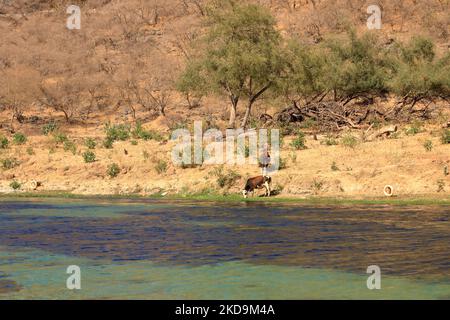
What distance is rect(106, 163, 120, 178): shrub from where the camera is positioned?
120 feet

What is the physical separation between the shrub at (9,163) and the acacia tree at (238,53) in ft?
37.9

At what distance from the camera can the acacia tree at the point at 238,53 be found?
1655 inches

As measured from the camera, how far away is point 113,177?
36.5 m

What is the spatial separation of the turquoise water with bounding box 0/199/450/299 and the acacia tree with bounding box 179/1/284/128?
16.2 metres

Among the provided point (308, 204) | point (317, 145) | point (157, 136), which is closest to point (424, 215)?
point (308, 204)

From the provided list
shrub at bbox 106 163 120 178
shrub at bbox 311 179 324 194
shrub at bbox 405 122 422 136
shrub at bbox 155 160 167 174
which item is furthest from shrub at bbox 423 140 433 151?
shrub at bbox 106 163 120 178

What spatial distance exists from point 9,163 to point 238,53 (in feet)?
46.3

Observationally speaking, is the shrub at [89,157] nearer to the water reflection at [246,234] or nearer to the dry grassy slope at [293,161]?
the dry grassy slope at [293,161]

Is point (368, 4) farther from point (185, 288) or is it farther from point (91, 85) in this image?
point (185, 288)

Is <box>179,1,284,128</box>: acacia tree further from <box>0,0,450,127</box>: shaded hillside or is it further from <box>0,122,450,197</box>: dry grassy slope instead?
<box>0,0,450,127</box>: shaded hillside

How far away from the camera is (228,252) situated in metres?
17.5

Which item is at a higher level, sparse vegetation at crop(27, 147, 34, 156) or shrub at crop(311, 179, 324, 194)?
sparse vegetation at crop(27, 147, 34, 156)

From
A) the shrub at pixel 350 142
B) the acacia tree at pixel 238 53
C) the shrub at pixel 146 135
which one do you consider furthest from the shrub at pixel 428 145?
the shrub at pixel 146 135

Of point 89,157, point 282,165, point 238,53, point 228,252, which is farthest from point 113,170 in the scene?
point 228,252
